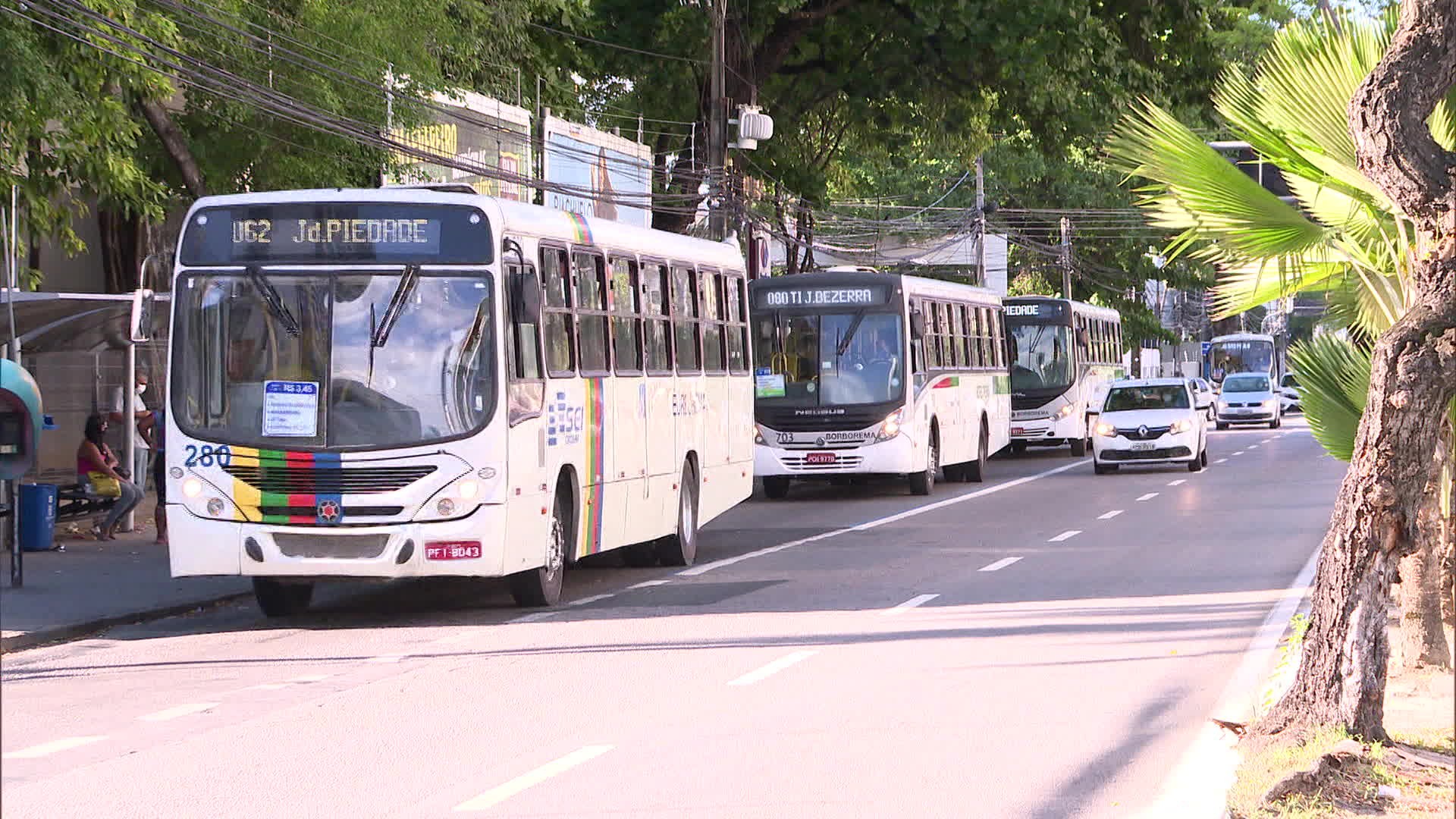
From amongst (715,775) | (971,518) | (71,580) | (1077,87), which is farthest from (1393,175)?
(1077,87)

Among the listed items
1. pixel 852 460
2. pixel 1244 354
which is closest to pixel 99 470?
pixel 852 460

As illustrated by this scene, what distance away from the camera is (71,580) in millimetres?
16812

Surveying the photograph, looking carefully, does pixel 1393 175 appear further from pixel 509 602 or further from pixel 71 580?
pixel 71 580

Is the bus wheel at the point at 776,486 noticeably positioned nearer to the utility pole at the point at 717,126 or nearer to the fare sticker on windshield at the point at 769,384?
the fare sticker on windshield at the point at 769,384

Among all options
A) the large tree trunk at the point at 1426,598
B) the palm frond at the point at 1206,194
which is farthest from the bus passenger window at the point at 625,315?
the large tree trunk at the point at 1426,598

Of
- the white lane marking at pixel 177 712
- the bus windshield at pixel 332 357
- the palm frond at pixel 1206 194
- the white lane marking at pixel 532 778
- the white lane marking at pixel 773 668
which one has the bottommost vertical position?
the white lane marking at pixel 773 668

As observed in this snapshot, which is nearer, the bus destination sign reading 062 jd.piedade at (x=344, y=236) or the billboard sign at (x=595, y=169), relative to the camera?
the bus destination sign reading 062 jd.piedade at (x=344, y=236)

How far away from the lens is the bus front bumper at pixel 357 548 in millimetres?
13422

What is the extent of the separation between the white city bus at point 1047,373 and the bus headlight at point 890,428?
41.0 feet

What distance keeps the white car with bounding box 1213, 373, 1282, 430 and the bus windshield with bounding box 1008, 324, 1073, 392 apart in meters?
19.3

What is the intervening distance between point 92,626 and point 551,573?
3.26 metres

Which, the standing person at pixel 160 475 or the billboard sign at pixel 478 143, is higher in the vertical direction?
the billboard sign at pixel 478 143

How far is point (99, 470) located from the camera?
68.7 ft

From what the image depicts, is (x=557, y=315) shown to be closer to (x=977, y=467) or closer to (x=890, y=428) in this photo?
(x=890, y=428)
